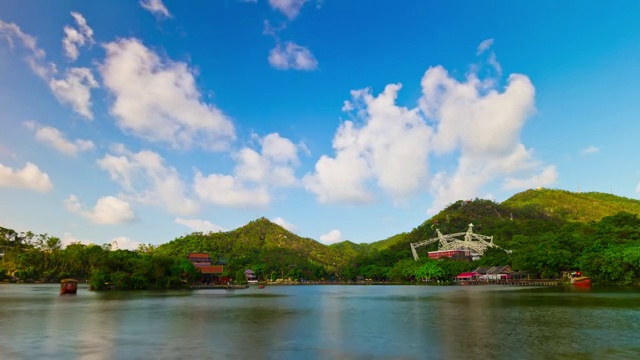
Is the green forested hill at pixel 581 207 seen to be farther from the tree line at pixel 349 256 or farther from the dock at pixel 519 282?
the dock at pixel 519 282

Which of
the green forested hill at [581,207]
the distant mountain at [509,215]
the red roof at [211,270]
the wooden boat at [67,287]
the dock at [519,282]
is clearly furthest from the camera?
the green forested hill at [581,207]

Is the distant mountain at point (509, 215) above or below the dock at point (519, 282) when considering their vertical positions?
above

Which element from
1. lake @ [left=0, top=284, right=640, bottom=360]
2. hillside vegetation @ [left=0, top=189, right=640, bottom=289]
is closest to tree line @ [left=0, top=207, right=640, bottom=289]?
hillside vegetation @ [left=0, top=189, right=640, bottom=289]

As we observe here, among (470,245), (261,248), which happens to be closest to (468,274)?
(470,245)

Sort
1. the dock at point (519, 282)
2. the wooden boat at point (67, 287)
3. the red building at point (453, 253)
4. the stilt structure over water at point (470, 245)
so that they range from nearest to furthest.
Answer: the wooden boat at point (67, 287) < the dock at point (519, 282) < the stilt structure over water at point (470, 245) < the red building at point (453, 253)

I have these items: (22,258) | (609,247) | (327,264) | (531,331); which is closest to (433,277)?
(609,247)

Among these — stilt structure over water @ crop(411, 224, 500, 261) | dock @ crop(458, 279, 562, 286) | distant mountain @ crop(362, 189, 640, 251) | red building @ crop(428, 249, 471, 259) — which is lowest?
dock @ crop(458, 279, 562, 286)

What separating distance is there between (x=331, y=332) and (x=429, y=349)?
7040 millimetres

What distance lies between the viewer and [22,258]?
103812 millimetres

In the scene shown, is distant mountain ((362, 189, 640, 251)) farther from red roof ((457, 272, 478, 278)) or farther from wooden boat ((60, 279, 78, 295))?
wooden boat ((60, 279, 78, 295))

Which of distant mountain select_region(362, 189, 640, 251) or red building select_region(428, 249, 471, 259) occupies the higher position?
distant mountain select_region(362, 189, 640, 251)

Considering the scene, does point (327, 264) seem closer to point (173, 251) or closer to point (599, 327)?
point (173, 251)

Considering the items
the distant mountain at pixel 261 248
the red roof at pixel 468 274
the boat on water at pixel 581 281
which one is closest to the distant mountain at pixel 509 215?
the distant mountain at pixel 261 248

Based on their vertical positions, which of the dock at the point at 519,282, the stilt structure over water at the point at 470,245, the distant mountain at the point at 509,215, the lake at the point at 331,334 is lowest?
the dock at the point at 519,282
